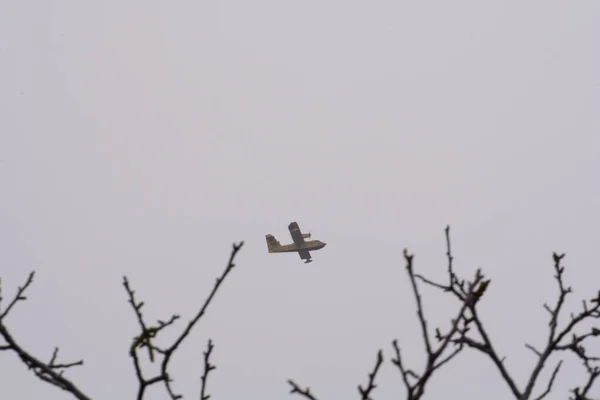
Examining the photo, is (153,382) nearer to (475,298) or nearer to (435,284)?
(475,298)

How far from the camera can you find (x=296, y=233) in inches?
2272

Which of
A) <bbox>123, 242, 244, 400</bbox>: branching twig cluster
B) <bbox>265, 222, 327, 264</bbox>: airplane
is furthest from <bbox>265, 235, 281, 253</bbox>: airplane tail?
<bbox>123, 242, 244, 400</bbox>: branching twig cluster

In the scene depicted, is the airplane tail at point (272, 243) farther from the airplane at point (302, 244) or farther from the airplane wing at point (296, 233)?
the airplane wing at point (296, 233)

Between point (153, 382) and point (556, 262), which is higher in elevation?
point (556, 262)

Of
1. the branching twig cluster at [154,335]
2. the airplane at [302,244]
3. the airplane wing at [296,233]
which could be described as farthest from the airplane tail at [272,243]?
the branching twig cluster at [154,335]

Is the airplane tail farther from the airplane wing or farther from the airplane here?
the airplane wing

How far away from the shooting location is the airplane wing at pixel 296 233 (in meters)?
56.9

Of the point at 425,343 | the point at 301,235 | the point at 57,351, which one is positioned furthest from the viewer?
the point at 301,235

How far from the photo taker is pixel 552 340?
19.1 ft

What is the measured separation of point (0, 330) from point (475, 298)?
3.05 m

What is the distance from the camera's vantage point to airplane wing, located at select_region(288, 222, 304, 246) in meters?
56.9

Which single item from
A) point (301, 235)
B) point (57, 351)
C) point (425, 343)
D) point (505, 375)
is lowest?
point (425, 343)

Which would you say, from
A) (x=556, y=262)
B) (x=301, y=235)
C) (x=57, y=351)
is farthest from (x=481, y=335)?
(x=301, y=235)

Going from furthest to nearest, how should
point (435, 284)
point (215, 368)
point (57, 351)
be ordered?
point (435, 284) → point (57, 351) → point (215, 368)
